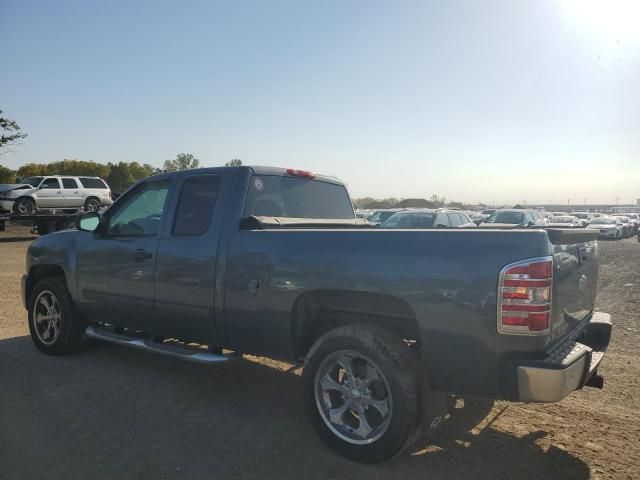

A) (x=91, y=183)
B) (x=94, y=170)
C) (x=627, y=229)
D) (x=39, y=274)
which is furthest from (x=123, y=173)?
(x=39, y=274)

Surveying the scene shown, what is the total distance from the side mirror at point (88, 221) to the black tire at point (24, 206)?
17255mm

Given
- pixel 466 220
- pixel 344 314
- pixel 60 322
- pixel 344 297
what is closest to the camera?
pixel 344 297

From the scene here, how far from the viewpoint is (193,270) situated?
406 centimetres

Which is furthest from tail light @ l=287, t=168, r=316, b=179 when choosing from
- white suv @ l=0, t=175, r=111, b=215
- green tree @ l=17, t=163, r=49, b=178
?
green tree @ l=17, t=163, r=49, b=178

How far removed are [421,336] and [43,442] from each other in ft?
9.04

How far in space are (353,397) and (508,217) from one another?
19.2 m

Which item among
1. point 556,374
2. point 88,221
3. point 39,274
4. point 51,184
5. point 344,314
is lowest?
point 556,374

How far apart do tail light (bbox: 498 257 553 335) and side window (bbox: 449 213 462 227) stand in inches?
516

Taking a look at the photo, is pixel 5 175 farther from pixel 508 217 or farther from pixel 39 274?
pixel 39 274

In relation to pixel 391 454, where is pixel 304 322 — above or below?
above

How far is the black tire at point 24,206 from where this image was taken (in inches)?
766

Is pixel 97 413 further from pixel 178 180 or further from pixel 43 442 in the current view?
pixel 178 180

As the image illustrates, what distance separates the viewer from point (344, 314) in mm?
3562

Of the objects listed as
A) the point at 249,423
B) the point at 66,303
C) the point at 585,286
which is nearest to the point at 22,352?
the point at 66,303
